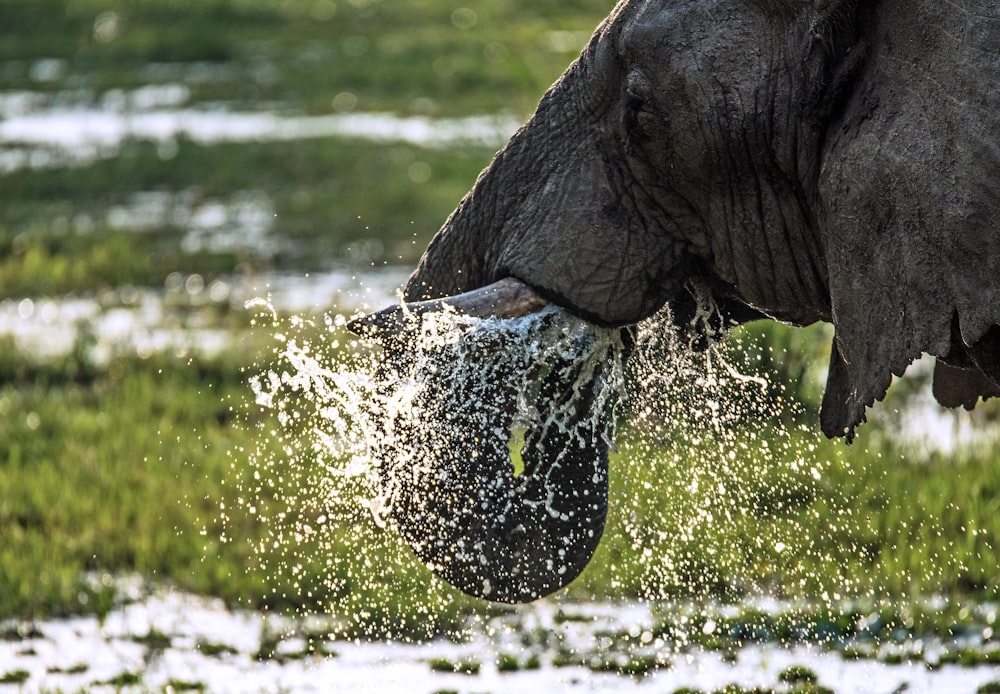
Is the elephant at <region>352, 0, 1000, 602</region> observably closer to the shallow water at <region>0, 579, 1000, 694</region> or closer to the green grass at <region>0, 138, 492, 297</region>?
the shallow water at <region>0, 579, 1000, 694</region>

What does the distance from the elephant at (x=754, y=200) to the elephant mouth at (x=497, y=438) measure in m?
0.01

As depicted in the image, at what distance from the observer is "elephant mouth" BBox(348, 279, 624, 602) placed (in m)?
3.53

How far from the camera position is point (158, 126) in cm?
1331

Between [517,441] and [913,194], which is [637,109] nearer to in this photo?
[913,194]

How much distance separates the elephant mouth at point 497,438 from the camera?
3529 millimetres

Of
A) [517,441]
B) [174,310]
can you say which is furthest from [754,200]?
[174,310]

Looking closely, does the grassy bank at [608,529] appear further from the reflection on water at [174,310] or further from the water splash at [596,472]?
the reflection on water at [174,310]

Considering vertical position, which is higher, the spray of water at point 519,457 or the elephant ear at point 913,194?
the elephant ear at point 913,194

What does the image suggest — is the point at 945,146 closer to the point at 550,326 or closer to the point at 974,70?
the point at 974,70

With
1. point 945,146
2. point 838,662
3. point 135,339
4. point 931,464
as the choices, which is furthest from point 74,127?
point 945,146

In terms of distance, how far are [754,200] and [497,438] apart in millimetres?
781

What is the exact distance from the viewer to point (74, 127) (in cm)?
1344

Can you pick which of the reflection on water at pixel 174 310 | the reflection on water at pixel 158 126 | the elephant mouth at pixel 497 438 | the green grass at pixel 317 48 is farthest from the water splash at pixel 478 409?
the green grass at pixel 317 48

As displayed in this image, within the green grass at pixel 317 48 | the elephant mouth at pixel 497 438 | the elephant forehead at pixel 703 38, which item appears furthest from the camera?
the green grass at pixel 317 48
